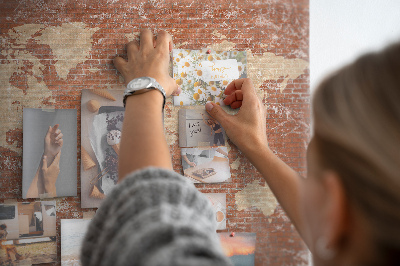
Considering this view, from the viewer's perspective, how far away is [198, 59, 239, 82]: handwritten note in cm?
224

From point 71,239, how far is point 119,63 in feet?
4.28

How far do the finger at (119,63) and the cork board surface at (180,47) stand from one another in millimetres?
71

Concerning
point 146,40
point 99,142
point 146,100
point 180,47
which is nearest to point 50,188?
point 99,142

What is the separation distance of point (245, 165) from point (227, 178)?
170mm

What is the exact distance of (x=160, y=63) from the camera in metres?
1.67

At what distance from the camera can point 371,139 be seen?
48cm

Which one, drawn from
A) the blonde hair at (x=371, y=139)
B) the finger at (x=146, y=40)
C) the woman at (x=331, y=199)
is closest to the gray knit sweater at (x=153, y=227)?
the woman at (x=331, y=199)

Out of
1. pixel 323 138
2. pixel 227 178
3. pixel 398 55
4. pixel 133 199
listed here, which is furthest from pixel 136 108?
pixel 227 178

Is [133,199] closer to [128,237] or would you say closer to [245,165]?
[128,237]

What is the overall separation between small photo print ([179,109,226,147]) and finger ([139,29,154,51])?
1.75 ft

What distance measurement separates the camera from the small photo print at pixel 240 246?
7.33ft

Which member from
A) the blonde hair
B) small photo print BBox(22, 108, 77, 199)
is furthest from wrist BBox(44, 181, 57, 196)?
the blonde hair

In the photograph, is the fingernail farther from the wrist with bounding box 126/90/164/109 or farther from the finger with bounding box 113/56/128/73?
the wrist with bounding box 126/90/164/109

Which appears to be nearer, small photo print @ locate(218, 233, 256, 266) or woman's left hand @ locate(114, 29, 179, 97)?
woman's left hand @ locate(114, 29, 179, 97)
